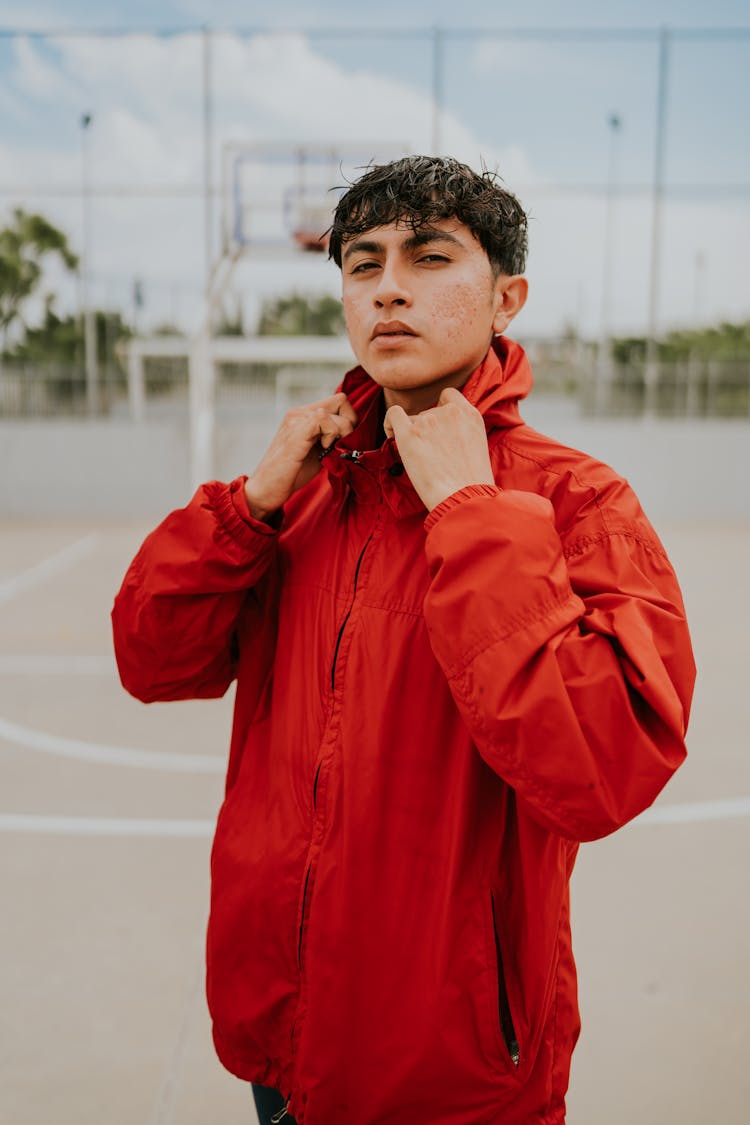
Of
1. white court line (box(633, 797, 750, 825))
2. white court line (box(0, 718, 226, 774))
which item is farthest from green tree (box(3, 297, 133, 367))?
white court line (box(633, 797, 750, 825))

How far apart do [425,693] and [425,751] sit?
3.3 inches

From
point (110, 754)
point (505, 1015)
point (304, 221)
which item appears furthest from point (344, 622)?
point (304, 221)

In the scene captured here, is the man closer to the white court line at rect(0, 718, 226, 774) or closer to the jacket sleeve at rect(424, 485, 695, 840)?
the jacket sleeve at rect(424, 485, 695, 840)

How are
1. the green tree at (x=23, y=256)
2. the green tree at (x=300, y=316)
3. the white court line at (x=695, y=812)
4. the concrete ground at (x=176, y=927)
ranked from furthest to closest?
the green tree at (x=300, y=316) < the green tree at (x=23, y=256) < the white court line at (x=695, y=812) < the concrete ground at (x=176, y=927)

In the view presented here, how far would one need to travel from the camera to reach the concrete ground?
7.50ft

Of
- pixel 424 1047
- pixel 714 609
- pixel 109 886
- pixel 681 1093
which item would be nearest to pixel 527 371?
pixel 424 1047

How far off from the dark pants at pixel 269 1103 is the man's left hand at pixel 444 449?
38.2 inches

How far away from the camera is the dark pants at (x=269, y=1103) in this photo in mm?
1438

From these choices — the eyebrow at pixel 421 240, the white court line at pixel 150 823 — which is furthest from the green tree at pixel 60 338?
the eyebrow at pixel 421 240

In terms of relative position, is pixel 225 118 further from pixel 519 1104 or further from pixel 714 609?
pixel 519 1104

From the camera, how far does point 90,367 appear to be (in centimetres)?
1496

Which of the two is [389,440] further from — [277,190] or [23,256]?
[23,256]

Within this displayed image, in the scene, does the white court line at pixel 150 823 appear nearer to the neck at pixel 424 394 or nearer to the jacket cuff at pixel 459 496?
the neck at pixel 424 394

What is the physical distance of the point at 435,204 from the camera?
129cm
